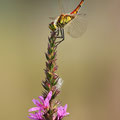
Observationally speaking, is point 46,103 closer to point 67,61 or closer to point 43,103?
point 43,103

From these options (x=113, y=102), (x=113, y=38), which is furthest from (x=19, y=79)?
(x=113, y=38)

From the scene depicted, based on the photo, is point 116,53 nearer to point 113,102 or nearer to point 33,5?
point 113,102

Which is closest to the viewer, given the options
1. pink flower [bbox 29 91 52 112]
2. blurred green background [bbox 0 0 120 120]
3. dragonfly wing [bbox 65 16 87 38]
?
pink flower [bbox 29 91 52 112]

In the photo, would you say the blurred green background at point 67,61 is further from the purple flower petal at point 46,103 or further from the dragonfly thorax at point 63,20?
the purple flower petal at point 46,103

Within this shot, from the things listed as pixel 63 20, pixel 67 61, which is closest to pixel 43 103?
pixel 63 20

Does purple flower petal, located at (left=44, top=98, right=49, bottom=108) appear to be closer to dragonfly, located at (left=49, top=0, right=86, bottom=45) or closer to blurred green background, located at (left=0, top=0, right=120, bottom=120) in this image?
dragonfly, located at (left=49, top=0, right=86, bottom=45)

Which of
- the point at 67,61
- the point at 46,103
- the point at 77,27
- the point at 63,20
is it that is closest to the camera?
the point at 46,103

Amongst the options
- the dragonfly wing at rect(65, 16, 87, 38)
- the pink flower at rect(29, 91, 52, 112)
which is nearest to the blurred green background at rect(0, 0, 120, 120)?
the dragonfly wing at rect(65, 16, 87, 38)
